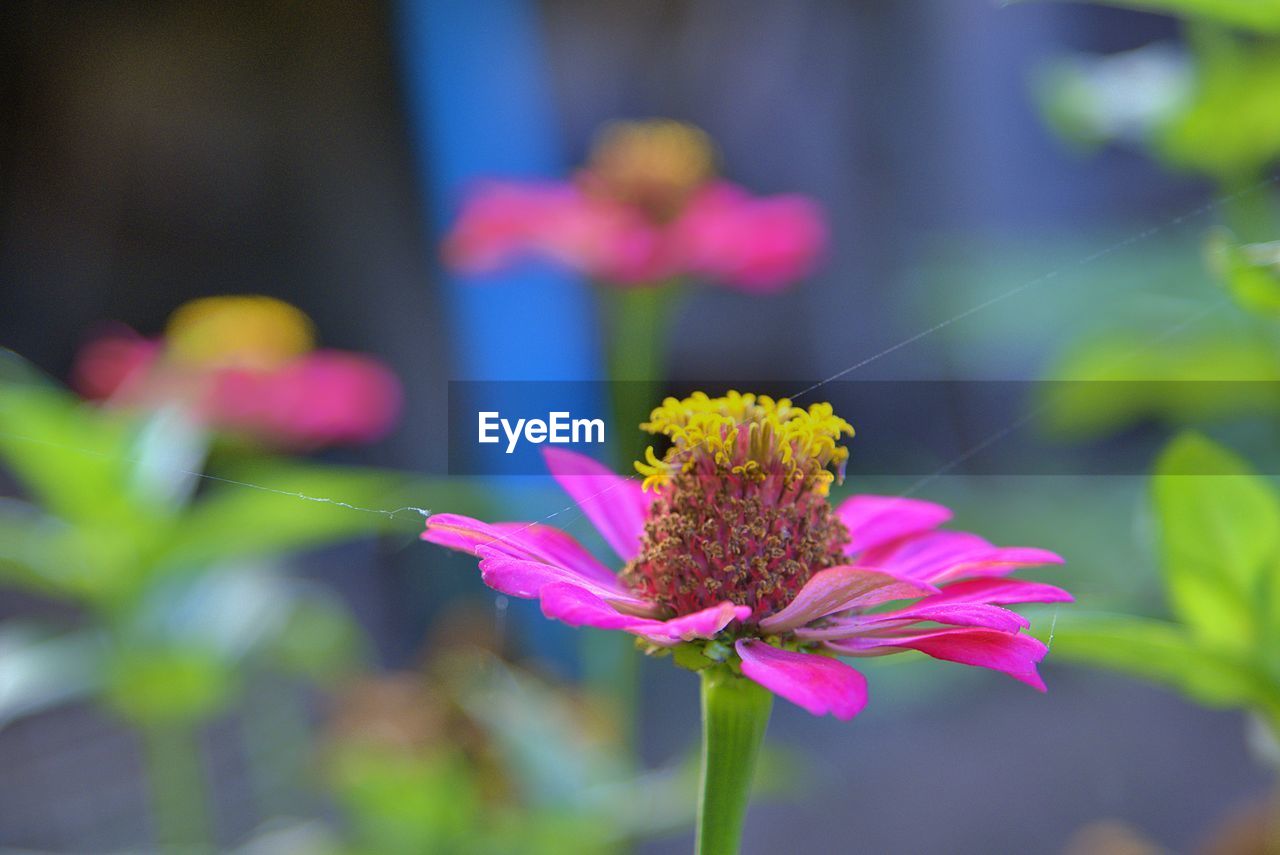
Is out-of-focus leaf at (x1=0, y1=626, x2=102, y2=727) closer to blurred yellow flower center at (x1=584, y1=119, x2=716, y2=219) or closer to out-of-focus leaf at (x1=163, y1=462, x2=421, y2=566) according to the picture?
out-of-focus leaf at (x1=163, y1=462, x2=421, y2=566)

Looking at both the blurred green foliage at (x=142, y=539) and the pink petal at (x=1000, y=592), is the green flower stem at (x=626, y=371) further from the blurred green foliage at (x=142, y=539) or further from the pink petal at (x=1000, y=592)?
the pink petal at (x=1000, y=592)

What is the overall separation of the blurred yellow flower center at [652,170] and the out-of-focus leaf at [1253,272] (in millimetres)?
464

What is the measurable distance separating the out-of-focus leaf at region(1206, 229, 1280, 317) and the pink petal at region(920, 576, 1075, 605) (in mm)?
70

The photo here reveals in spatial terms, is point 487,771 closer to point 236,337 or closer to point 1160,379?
point 236,337

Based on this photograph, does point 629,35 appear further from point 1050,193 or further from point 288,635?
point 288,635

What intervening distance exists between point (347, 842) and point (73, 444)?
33cm

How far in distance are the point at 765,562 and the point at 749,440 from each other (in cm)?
3

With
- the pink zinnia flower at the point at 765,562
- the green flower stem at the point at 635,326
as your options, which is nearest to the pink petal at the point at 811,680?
the pink zinnia flower at the point at 765,562

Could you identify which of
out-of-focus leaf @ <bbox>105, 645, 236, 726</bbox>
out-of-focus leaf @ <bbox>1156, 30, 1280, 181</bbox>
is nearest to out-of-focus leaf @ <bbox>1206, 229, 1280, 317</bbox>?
out-of-focus leaf @ <bbox>1156, 30, 1280, 181</bbox>

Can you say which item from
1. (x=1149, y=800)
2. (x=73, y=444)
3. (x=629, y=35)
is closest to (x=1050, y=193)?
(x=629, y=35)

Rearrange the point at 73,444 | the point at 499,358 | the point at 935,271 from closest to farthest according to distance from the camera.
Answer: the point at 73,444, the point at 499,358, the point at 935,271

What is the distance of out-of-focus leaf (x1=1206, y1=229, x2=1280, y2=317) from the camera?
193 mm

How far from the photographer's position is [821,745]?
1.21 m

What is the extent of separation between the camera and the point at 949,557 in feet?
0.64
